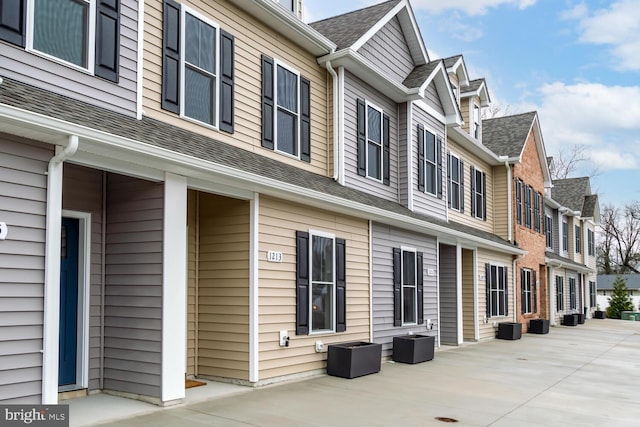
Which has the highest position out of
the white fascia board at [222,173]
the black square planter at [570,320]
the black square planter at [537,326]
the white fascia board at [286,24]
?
the white fascia board at [286,24]

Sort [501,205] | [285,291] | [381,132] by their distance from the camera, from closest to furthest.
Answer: [285,291]
[381,132]
[501,205]

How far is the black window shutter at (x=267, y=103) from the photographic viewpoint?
9656 millimetres

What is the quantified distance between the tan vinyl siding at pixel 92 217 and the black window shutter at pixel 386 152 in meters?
6.81

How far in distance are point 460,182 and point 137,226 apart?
471 inches

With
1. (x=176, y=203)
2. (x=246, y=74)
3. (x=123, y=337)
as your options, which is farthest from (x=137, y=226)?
(x=246, y=74)

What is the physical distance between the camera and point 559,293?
2791 cm

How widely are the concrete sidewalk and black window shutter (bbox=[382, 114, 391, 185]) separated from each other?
3950 millimetres

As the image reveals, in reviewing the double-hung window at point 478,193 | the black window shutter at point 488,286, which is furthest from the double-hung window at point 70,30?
the double-hung window at point 478,193

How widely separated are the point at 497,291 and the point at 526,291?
3429 mm

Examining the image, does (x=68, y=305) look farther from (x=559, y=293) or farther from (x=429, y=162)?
(x=559, y=293)

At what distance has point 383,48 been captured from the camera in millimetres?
12891

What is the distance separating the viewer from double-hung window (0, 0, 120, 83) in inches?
236

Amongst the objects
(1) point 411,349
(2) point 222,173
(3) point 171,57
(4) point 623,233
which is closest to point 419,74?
(1) point 411,349

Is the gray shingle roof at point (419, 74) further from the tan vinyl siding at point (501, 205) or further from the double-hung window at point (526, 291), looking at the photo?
the double-hung window at point (526, 291)
